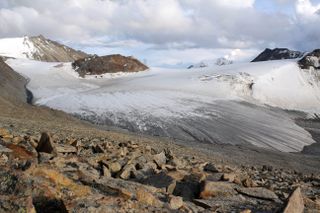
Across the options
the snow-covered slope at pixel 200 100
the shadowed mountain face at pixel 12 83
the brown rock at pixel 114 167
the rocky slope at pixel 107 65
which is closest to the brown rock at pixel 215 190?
the brown rock at pixel 114 167

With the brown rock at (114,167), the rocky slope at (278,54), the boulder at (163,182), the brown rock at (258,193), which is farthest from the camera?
the rocky slope at (278,54)

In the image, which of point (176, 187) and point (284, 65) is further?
point (284, 65)


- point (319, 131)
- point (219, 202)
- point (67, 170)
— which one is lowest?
point (319, 131)

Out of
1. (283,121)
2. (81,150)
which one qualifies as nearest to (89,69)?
(283,121)

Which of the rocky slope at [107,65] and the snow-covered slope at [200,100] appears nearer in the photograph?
the snow-covered slope at [200,100]

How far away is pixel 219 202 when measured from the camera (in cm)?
910

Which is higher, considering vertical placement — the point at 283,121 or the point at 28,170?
the point at 28,170

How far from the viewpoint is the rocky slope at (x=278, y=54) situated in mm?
144625

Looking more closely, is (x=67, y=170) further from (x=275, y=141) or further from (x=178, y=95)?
(x=178, y=95)

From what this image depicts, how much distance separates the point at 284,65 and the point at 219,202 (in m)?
90.8

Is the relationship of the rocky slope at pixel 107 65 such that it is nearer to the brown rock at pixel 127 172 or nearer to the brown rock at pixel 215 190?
the brown rock at pixel 127 172

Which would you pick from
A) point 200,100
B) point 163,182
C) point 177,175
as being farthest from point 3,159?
point 200,100

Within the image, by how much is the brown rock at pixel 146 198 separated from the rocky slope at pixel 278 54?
13850 cm

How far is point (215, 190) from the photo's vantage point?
31.6 ft
